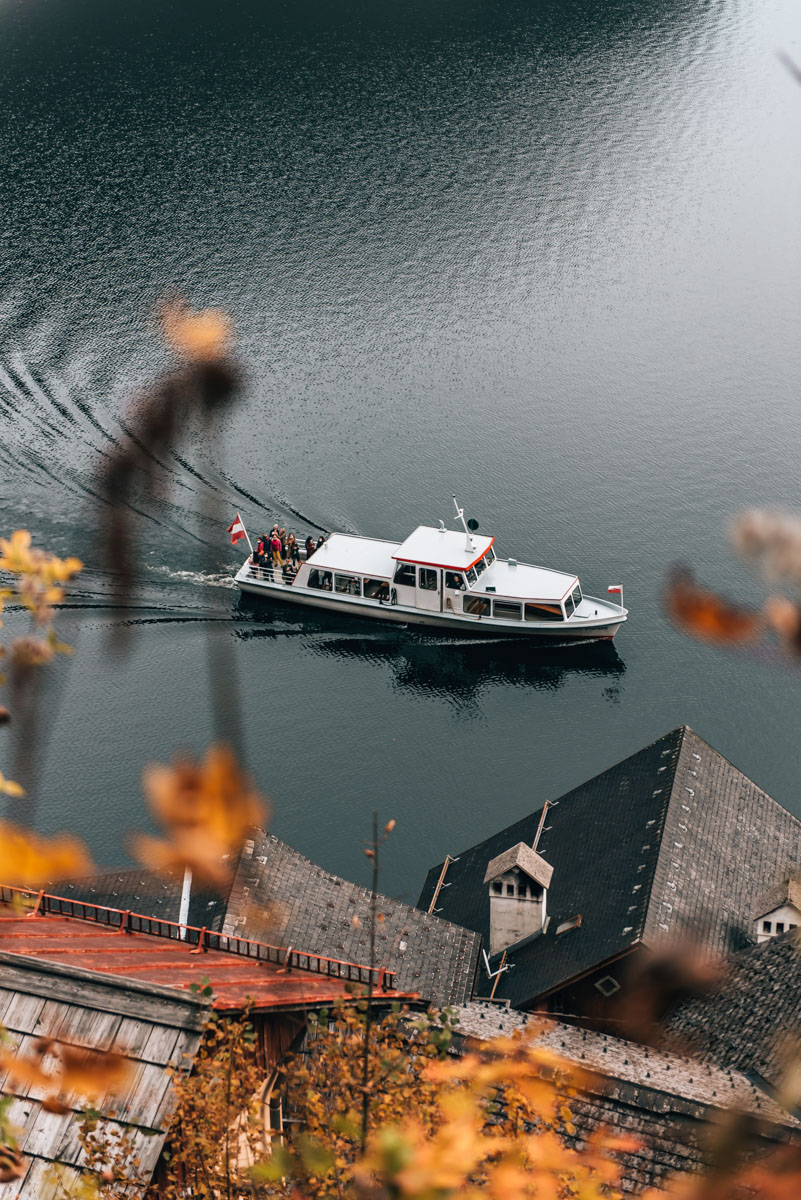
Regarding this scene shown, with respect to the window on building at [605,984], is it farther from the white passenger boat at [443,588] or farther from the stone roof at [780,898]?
the white passenger boat at [443,588]

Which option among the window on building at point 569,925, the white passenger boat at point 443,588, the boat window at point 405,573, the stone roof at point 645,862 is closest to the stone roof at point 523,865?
the window on building at point 569,925

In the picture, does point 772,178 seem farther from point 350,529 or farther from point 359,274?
point 350,529

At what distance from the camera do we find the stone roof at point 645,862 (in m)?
44.2

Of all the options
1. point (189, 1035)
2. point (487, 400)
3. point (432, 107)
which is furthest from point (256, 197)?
point (189, 1035)

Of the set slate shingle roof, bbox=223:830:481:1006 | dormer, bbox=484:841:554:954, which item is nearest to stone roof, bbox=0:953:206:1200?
slate shingle roof, bbox=223:830:481:1006

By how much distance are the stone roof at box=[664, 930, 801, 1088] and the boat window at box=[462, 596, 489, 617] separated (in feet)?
136

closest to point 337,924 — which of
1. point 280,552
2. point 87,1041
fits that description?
point 87,1041

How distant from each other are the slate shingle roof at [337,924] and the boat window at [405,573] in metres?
37.8

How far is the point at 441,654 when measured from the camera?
8238 centimetres

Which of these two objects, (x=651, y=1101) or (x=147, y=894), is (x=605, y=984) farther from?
(x=147, y=894)

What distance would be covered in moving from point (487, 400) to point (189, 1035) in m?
79.8

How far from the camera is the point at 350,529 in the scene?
8825cm

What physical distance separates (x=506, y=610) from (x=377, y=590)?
8.10 m

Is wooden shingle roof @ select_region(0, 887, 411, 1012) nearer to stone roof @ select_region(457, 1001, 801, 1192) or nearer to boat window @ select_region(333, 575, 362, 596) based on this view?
stone roof @ select_region(457, 1001, 801, 1192)
